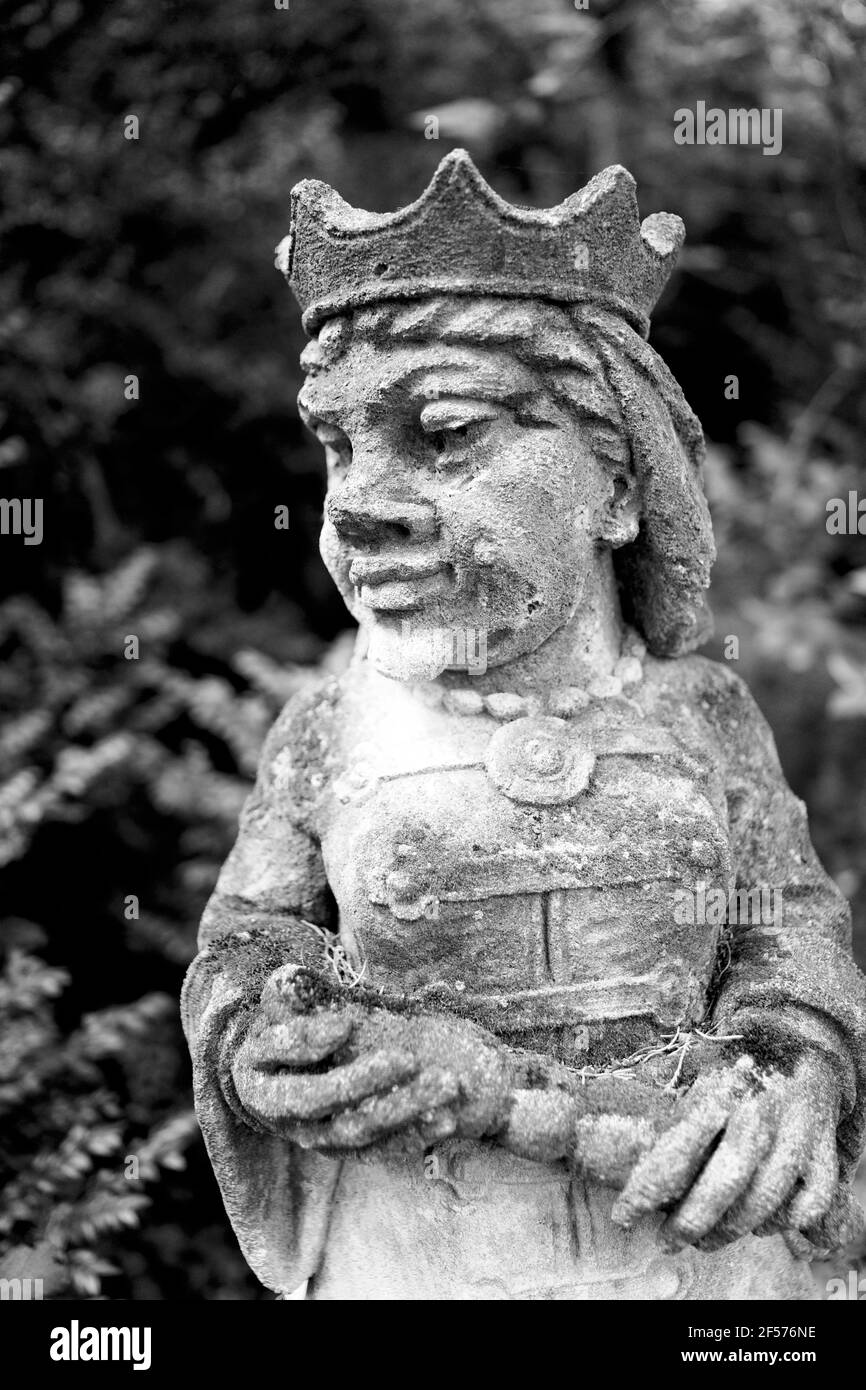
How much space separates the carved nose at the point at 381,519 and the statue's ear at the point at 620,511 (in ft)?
0.96

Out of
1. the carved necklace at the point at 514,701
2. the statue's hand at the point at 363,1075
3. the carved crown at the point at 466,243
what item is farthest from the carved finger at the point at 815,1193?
the carved crown at the point at 466,243

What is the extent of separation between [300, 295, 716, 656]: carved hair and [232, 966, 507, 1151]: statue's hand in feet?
2.54

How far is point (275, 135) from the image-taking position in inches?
209

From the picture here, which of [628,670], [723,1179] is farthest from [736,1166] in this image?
[628,670]

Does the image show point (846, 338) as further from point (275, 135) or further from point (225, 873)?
point (225, 873)

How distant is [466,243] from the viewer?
188 centimetres

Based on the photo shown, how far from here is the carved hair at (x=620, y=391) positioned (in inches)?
74.7

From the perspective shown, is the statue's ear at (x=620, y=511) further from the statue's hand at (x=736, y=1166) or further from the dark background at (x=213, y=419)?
the dark background at (x=213, y=419)

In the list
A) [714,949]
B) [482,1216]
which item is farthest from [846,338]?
[482,1216]

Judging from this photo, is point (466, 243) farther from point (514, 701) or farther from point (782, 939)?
point (782, 939)

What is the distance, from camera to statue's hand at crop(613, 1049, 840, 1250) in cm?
176

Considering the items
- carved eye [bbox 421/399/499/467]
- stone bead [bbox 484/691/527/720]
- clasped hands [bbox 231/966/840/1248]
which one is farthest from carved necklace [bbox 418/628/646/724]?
clasped hands [bbox 231/966/840/1248]

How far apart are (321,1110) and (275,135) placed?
14.8 ft

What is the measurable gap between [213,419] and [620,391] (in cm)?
354
